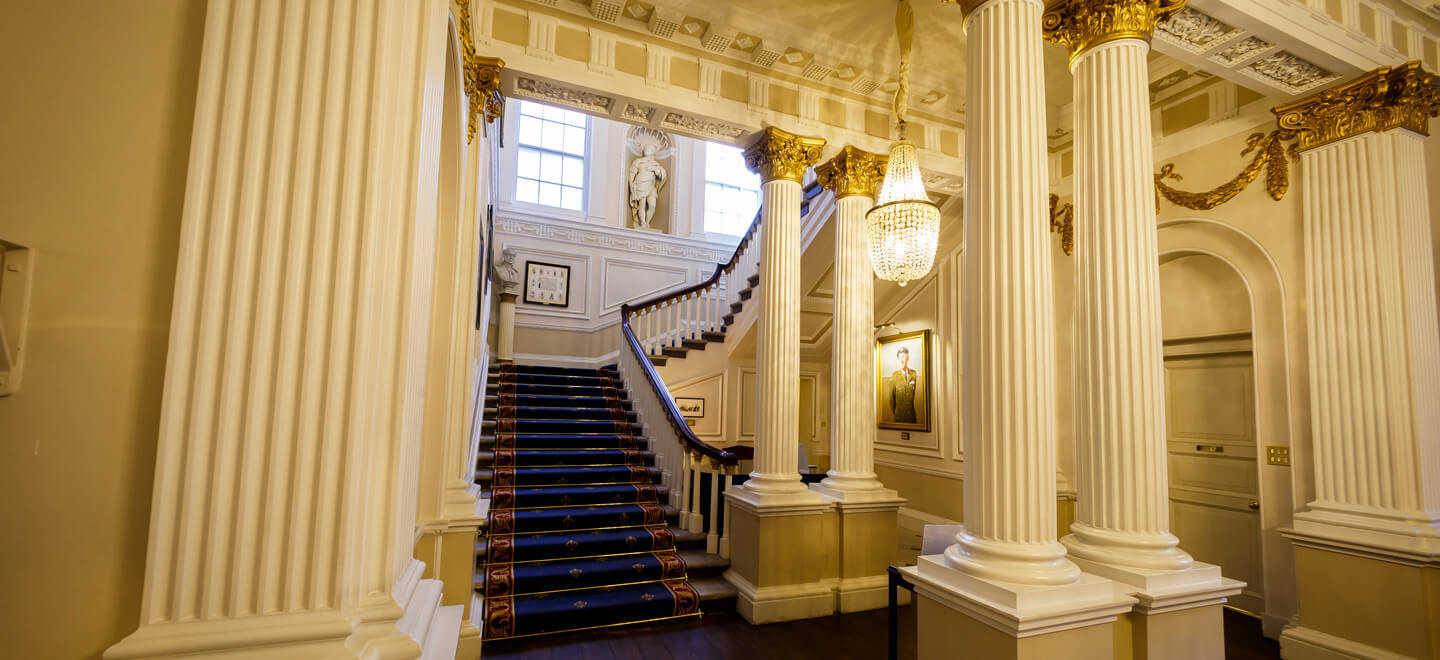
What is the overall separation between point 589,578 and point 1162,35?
4873 mm

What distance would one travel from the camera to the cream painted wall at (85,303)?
45.7 inches

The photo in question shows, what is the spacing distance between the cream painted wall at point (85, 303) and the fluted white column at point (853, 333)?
159 inches

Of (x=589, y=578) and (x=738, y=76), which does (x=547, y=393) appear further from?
(x=738, y=76)

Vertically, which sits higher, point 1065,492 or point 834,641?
point 1065,492

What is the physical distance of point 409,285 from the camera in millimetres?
1373

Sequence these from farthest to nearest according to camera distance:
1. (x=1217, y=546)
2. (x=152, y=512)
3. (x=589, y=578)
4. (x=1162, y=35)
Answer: (x=1217, y=546) < (x=589, y=578) < (x=1162, y=35) < (x=152, y=512)

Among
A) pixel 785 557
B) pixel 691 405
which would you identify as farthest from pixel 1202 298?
pixel 691 405

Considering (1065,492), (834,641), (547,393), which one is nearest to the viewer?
(834,641)

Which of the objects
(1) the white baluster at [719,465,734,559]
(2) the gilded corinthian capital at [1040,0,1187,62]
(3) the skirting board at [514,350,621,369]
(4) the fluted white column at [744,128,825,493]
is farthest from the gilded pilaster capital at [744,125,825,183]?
(3) the skirting board at [514,350,621,369]

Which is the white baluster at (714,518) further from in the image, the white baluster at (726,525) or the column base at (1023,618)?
the column base at (1023,618)

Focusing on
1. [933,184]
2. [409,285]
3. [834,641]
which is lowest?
[834,641]

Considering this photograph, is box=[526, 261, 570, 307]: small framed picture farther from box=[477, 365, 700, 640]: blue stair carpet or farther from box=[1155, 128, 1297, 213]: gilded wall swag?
box=[1155, 128, 1297, 213]: gilded wall swag

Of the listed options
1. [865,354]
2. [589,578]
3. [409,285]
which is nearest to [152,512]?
[409,285]

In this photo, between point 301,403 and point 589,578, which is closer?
point 301,403
